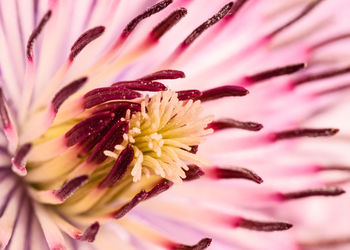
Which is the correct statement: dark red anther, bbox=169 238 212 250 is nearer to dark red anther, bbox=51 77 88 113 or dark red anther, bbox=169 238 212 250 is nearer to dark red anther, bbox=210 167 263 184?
dark red anther, bbox=210 167 263 184

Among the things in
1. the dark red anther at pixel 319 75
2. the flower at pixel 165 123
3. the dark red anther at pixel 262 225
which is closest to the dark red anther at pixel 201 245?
the flower at pixel 165 123

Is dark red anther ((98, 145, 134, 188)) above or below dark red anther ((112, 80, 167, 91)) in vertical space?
below

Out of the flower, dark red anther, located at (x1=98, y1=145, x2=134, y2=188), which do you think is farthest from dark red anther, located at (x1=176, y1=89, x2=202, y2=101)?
dark red anther, located at (x1=98, y1=145, x2=134, y2=188)

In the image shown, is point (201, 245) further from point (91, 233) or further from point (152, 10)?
point (152, 10)

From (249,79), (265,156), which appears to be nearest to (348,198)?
(265,156)

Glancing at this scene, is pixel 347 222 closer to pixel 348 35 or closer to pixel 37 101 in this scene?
pixel 348 35

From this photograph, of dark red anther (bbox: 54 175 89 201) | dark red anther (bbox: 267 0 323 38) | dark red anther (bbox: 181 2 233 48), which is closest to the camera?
dark red anther (bbox: 54 175 89 201)

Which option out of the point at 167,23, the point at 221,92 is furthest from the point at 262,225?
the point at 167,23
